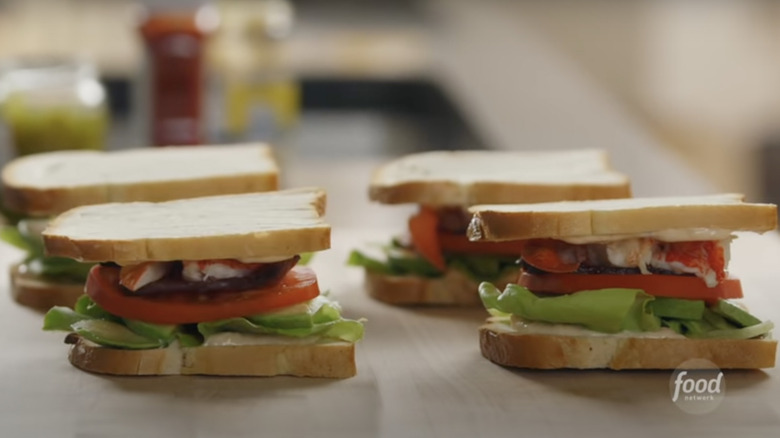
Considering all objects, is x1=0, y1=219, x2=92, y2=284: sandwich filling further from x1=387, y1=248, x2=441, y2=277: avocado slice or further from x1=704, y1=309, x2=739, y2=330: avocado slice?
x1=704, y1=309, x2=739, y2=330: avocado slice

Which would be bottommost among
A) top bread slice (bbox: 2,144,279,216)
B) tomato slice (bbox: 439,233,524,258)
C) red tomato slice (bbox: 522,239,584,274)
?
tomato slice (bbox: 439,233,524,258)

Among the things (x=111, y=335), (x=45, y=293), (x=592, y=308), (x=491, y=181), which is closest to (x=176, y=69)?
(x=45, y=293)

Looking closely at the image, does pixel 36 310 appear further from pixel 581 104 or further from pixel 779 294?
pixel 581 104

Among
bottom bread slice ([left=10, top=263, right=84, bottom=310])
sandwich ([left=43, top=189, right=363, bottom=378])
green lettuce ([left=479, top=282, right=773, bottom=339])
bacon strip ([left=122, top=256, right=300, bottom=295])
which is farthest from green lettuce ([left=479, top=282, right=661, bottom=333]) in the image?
bottom bread slice ([left=10, top=263, right=84, bottom=310])

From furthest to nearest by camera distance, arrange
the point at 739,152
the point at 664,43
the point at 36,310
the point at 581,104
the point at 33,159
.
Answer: the point at 664,43, the point at 739,152, the point at 581,104, the point at 33,159, the point at 36,310

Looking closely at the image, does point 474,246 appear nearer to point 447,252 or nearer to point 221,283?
point 447,252

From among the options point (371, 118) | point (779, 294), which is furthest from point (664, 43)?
point (779, 294)
